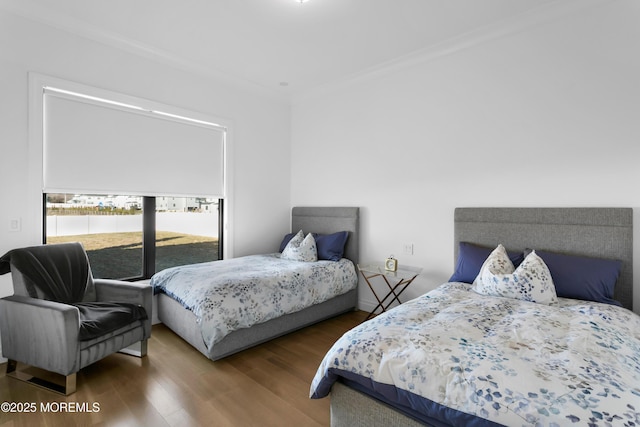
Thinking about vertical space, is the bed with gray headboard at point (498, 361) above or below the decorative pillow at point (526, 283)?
below

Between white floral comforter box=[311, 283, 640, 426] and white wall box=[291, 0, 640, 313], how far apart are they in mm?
1154

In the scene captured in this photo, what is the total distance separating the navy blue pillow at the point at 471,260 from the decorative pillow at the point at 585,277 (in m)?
0.27

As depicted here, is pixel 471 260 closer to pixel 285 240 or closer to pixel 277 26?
pixel 285 240

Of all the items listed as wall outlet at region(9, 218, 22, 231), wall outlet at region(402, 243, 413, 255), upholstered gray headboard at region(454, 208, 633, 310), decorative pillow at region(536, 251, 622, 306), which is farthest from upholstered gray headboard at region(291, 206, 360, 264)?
wall outlet at region(9, 218, 22, 231)

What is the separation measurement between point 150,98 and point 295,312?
270 cm

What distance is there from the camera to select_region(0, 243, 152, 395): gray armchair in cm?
210

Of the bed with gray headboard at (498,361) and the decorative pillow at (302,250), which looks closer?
the bed with gray headboard at (498,361)

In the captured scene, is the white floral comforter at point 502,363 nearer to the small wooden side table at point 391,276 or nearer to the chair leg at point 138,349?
the small wooden side table at point 391,276

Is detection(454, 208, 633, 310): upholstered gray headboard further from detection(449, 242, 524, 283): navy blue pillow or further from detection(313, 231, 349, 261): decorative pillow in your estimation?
detection(313, 231, 349, 261): decorative pillow

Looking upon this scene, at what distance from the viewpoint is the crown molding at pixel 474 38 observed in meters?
2.57

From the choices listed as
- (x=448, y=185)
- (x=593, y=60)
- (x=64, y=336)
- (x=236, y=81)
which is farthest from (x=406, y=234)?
(x=64, y=336)

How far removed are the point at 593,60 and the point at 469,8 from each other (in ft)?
3.45

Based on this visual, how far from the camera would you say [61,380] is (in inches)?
91.1

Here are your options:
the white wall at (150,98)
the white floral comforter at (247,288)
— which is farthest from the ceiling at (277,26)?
the white floral comforter at (247,288)
